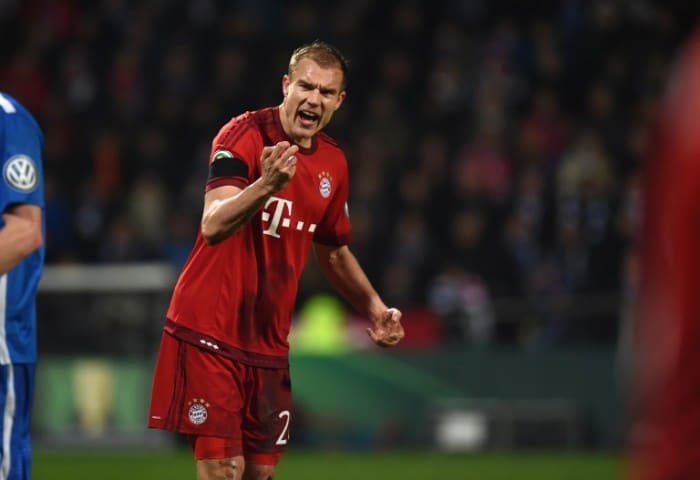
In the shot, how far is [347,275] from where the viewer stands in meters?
5.97

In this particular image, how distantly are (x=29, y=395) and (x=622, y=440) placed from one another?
3.04m

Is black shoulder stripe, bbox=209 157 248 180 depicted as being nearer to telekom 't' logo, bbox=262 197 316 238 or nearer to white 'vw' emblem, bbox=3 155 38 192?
telekom 't' logo, bbox=262 197 316 238

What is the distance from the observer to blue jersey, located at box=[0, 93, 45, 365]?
442 cm

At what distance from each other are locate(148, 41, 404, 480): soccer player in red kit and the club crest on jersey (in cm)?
3

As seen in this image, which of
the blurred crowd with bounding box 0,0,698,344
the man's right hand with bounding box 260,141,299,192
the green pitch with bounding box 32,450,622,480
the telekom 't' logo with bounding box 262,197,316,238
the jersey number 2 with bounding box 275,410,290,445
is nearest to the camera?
the man's right hand with bounding box 260,141,299,192

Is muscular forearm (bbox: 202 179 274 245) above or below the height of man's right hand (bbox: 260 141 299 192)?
below

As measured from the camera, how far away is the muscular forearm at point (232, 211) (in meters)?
4.82

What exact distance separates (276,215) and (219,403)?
744 millimetres

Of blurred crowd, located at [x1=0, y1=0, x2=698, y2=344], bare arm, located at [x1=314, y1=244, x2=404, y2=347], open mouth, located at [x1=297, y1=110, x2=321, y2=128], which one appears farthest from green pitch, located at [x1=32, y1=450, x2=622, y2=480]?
open mouth, located at [x1=297, y1=110, x2=321, y2=128]

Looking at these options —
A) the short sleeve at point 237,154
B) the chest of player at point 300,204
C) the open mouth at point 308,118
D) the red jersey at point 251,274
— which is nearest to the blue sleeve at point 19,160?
the short sleeve at point 237,154

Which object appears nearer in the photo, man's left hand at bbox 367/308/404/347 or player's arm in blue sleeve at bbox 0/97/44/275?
player's arm in blue sleeve at bbox 0/97/44/275

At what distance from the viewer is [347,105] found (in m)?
17.3

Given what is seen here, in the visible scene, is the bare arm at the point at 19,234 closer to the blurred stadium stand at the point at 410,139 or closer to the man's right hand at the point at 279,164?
the man's right hand at the point at 279,164

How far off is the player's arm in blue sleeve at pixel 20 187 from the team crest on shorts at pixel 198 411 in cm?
121
